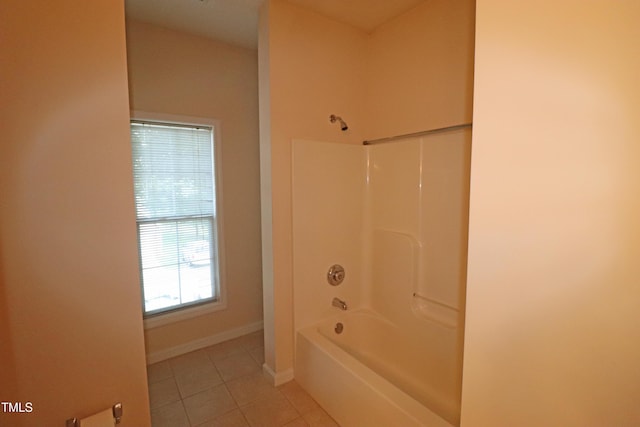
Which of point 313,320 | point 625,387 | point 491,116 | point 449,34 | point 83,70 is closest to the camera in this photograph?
point 625,387

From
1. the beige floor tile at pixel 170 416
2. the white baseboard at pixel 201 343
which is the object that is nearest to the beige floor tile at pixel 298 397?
the beige floor tile at pixel 170 416

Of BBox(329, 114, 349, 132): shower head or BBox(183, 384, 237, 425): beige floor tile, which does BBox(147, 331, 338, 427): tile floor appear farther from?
BBox(329, 114, 349, 132): shower head

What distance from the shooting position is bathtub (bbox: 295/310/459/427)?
1417mm

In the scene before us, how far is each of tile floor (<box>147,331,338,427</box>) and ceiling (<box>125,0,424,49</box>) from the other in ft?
9.37

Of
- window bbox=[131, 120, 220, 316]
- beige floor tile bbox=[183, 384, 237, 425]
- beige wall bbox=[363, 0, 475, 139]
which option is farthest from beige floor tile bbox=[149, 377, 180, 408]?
beige wall bbox=[363, 0, 475, 139]

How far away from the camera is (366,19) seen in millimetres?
2234

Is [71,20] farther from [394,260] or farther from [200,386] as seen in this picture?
[200,386]

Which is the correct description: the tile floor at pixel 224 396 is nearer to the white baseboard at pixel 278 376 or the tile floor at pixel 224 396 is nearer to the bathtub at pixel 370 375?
the white baseboard at pixel 278 376

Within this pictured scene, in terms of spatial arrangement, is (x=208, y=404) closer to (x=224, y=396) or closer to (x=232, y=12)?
(x=224, y=396)

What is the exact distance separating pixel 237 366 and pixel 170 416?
1.99ft

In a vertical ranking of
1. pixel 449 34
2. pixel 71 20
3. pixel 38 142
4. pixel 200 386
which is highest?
pixel 449 34

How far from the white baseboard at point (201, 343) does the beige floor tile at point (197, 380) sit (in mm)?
323

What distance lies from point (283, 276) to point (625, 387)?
1.82 metres

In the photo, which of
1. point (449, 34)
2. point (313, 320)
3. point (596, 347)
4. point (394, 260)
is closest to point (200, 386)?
point (313, 320)
